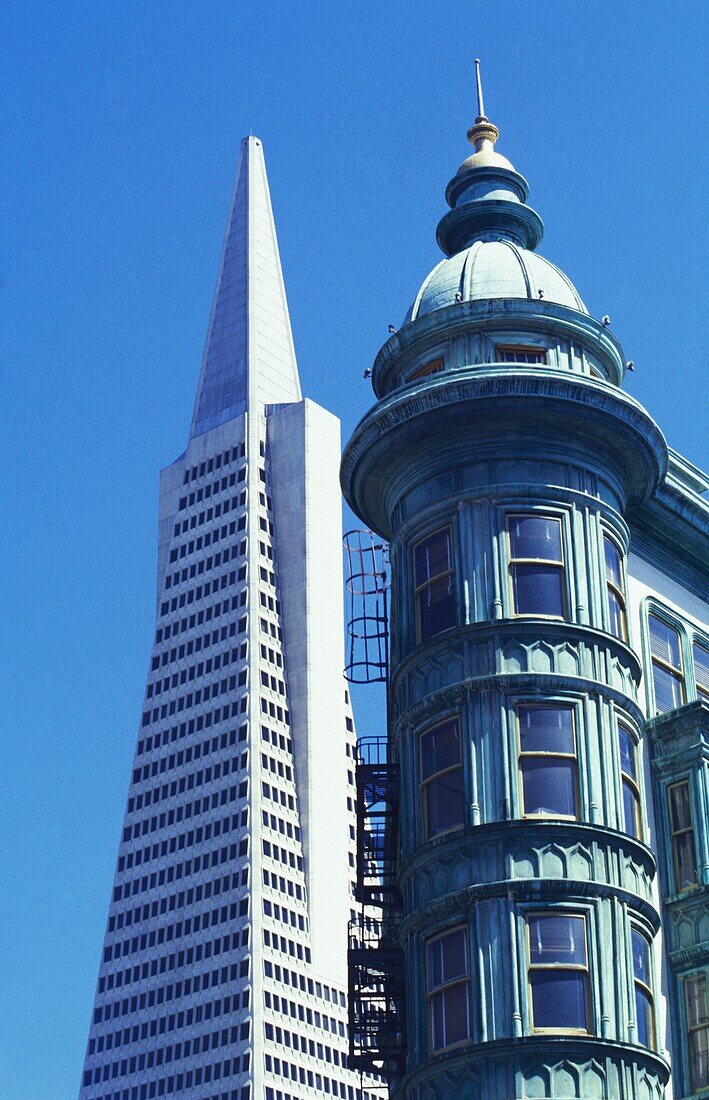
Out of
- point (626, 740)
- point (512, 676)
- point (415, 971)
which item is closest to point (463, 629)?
point (512, 676)

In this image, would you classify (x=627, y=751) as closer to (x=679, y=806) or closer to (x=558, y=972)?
(x=679, y=806)

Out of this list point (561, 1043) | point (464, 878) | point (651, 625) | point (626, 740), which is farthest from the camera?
point (651, 625)

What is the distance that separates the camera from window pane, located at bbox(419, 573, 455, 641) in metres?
39.2

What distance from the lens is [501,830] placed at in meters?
36.1

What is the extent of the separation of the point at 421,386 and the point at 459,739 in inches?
295

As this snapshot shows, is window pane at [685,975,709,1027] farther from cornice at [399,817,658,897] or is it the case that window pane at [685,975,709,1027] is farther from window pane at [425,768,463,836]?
window pane at [425,768,463,836]

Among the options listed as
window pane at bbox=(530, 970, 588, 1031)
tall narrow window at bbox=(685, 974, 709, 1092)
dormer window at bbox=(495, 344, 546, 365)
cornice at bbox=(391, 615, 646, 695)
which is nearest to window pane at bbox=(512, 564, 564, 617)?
cornice at bbox=(391, 615, 646, 695)

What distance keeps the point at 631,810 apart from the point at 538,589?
4538 millimetres

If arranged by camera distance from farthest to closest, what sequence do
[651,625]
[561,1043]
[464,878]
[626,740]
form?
[651,625] < [626,740] < [464,878] < [561,1043]

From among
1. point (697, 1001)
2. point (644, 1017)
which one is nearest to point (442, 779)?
point (644, 1017)

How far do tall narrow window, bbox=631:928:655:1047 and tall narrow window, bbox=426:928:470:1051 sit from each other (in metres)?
3.05

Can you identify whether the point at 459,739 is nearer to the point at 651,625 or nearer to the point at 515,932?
the point at 515,932

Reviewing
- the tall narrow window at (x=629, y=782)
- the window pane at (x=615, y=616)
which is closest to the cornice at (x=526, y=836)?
the tall narrow window at (x=629, y=782)

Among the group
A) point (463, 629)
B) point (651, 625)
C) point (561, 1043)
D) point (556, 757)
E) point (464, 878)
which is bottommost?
point (561, 1043)
